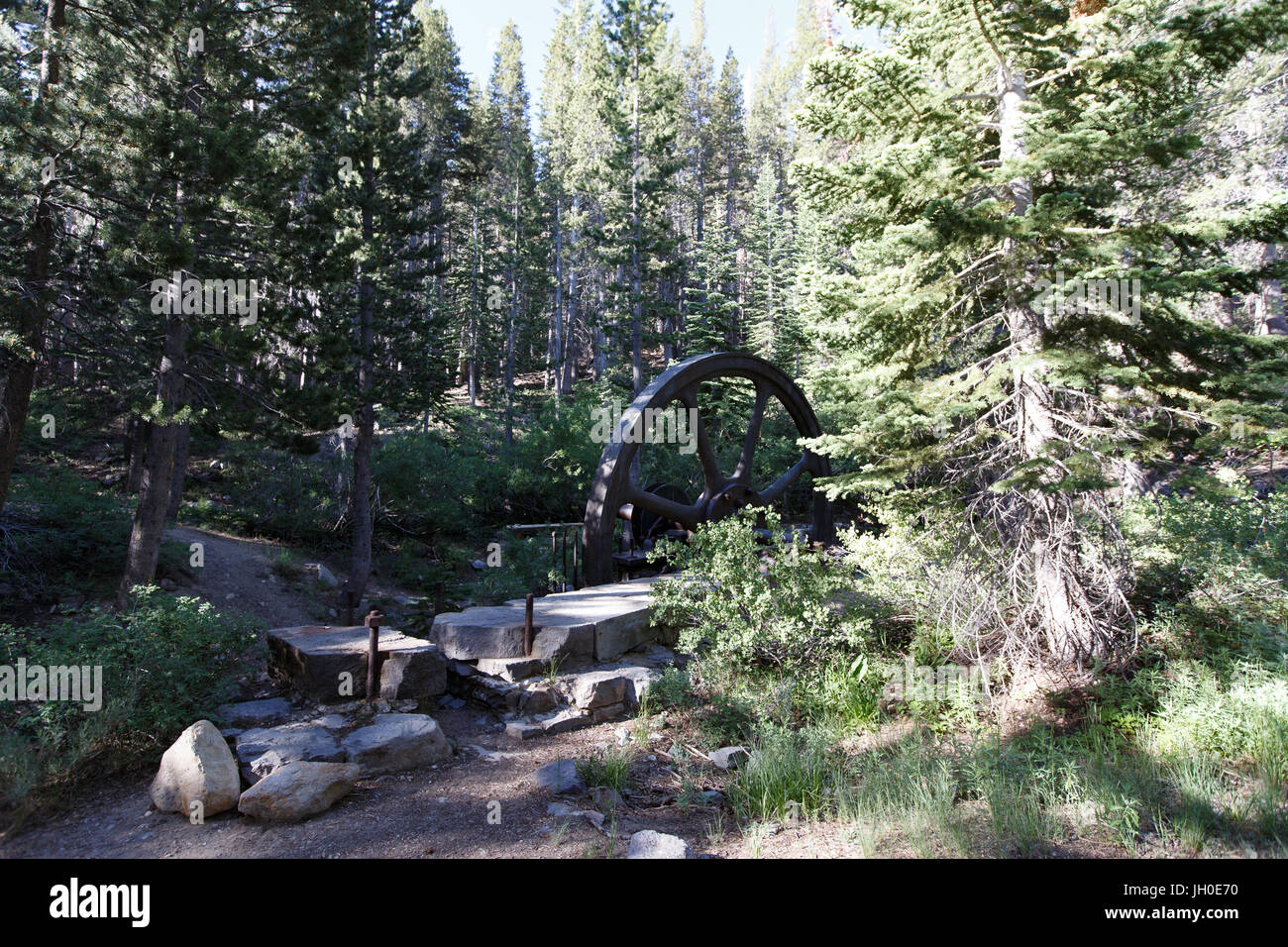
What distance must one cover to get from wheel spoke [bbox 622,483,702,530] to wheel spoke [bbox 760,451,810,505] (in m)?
1.25

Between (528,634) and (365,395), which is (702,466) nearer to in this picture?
(528,634)

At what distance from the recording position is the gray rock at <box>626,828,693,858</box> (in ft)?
10.5

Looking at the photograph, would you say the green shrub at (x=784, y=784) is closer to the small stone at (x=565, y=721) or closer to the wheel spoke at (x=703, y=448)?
the small stone at (x=565, y=721)

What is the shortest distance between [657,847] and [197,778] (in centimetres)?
241

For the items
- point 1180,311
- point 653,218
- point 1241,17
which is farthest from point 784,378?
point 653,218

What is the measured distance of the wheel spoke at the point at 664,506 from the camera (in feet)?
25.1

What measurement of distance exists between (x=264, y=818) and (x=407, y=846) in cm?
82

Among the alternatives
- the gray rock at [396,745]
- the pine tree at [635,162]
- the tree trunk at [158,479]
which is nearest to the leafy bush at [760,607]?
the gray rock at [396,745]

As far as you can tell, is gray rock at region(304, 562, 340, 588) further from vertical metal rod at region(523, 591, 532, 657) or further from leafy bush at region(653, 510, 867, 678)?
leafy bush at region(653, 510, 867, 678)

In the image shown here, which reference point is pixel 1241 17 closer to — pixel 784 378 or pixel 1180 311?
pixel 1180 311

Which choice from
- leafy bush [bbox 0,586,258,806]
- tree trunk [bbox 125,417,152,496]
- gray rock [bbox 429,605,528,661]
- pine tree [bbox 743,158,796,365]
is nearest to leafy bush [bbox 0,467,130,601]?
tree trunk [bbox 125,417,152,496]

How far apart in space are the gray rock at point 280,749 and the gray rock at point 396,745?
0.13m

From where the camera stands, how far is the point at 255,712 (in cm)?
477
